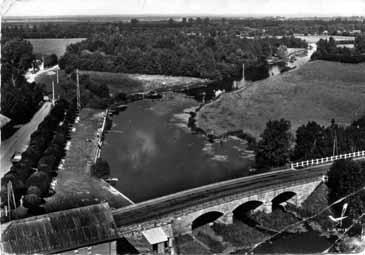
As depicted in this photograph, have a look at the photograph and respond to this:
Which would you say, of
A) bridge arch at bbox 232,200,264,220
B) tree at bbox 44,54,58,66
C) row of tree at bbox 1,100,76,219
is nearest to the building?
row of tree at bbox 1,100,76,219

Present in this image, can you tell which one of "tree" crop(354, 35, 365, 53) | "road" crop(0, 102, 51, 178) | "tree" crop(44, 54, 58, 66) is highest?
"tree" crop(354, 35, 365, 53)

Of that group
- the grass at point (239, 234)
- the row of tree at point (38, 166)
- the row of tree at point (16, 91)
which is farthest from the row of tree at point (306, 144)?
the row of tree at point (16, 91)

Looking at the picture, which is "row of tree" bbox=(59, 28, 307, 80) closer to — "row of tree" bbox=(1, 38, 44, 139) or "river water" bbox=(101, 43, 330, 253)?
"row of tree" bbox=(1, 38, 44, 139)

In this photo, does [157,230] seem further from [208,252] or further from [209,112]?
[209,112]

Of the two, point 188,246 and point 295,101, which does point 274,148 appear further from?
point 295,101

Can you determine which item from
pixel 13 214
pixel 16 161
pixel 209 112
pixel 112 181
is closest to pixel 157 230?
pixel 13 214

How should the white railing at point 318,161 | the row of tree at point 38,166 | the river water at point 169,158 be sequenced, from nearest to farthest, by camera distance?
the row of tree at point 38,166, the river water at point 169,158, the white railing at point 318,161

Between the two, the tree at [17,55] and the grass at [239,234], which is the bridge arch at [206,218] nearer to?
the grass at [239,234]
